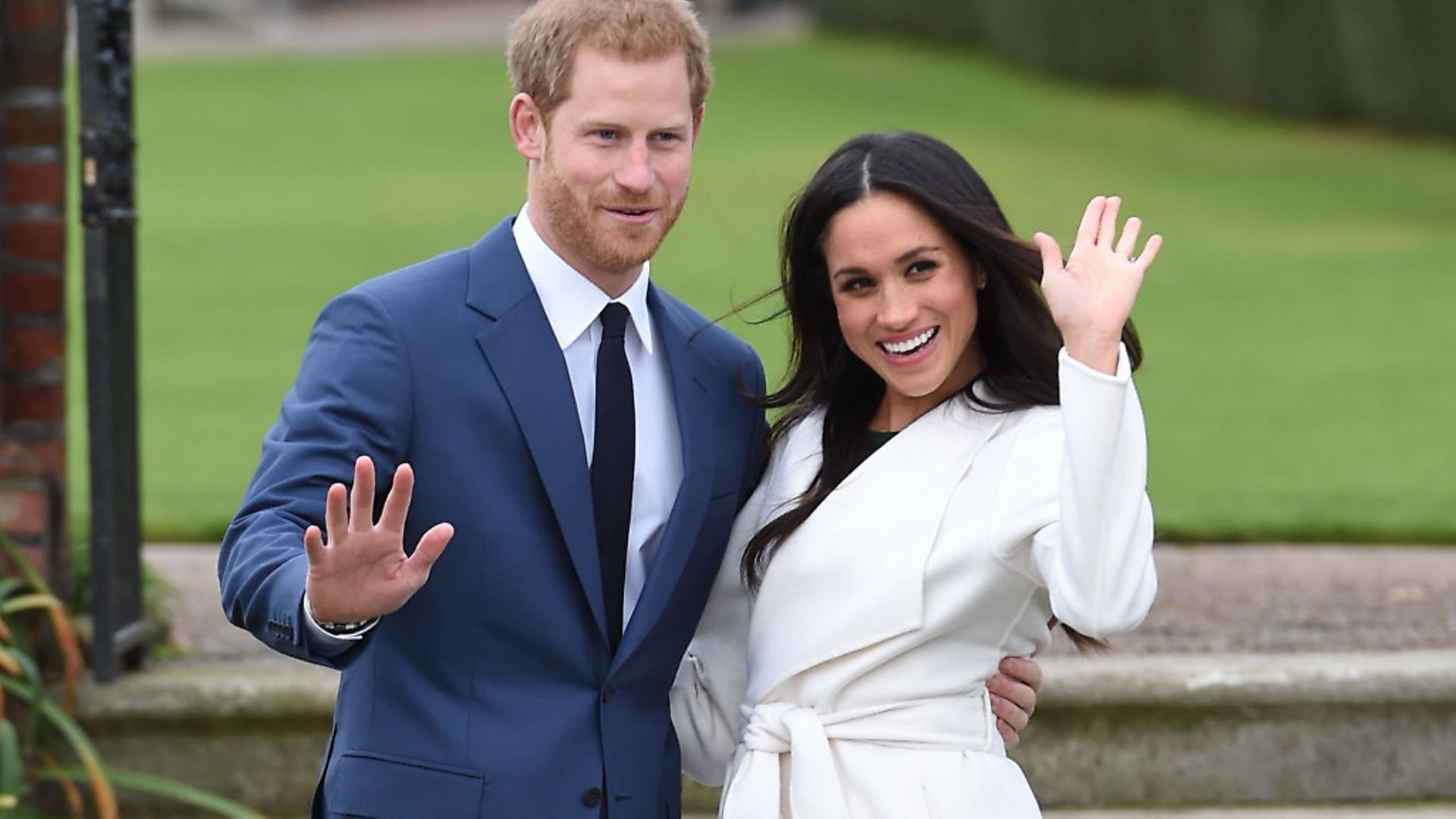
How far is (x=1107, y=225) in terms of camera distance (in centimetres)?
275

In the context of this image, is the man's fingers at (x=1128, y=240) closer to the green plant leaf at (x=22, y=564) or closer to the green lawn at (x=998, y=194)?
the green lawn at (x=998, y=194)

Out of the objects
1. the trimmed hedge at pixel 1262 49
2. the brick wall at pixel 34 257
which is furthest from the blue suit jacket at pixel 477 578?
the trimmed hedge at pixel 1262 49

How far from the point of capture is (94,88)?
4477 mm

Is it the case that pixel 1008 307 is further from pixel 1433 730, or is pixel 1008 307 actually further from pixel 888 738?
pixel 1433 730

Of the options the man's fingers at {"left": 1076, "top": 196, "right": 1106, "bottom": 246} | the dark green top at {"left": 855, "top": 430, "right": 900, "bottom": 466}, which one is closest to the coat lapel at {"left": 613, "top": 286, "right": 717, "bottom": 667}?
the dark green top at {"left": 855, "top": 430, "right": 900, "bottom": 466}

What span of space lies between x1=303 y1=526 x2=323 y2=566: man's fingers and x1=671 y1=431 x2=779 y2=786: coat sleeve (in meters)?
0.83

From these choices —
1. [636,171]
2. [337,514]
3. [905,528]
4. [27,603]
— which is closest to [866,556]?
[905,528]

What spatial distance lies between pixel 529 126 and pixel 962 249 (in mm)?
616

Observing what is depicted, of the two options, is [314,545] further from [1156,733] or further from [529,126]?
[1156,733]

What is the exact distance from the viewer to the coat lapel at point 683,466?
9.33ft

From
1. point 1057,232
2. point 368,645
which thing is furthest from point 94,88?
point 1057,232

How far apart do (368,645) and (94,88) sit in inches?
83.6

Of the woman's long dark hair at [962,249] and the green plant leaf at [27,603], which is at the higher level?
the woman's long dark hair at [962,249]

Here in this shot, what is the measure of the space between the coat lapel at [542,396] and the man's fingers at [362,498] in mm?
426
